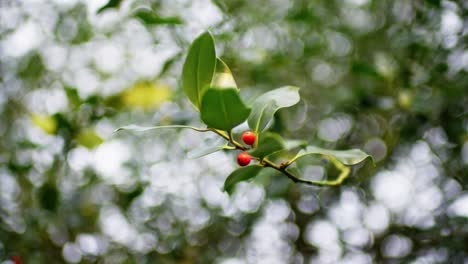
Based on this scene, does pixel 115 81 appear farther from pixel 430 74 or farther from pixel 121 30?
pixel 430 74

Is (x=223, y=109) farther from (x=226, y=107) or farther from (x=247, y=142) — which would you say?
(x=247, y=142)

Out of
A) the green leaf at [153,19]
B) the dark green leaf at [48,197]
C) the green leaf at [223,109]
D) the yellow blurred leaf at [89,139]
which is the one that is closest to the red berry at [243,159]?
the green leaf at [223,109]

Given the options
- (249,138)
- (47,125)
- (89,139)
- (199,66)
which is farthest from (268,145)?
(47,125)

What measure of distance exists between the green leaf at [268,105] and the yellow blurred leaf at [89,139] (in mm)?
1124

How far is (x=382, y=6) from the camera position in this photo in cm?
251

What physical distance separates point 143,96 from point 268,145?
1.28 metres

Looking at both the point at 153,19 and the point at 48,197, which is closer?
the point at 153,19

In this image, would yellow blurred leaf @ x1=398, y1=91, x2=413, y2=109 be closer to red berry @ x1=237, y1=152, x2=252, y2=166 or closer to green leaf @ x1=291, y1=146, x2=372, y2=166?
green leaf @ x1=291, y1=146, x2=372, y2=166

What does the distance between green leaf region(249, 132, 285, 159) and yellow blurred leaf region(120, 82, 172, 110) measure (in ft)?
3.94

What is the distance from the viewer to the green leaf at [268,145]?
698 millimetres

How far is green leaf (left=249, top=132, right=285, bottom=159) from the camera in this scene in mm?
698

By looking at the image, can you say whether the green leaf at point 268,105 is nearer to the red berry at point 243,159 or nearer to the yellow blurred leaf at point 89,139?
the red berry at point 243,159

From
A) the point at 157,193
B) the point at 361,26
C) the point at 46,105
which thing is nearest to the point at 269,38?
the point at 361,26

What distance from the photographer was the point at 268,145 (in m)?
0.73
